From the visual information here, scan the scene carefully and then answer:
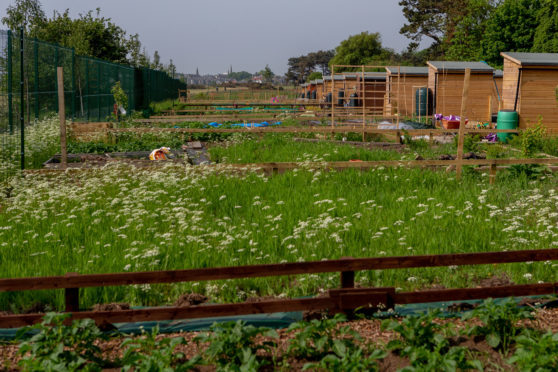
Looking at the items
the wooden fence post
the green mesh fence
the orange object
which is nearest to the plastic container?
the orange object

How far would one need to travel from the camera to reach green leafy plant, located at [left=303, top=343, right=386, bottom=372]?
12.5ft

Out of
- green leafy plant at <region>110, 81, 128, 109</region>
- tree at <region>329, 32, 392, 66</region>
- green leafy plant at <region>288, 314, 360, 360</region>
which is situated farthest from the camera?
tree at <region>329, 32, 392, 66</region>

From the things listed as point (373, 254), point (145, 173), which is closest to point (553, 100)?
point (145, 173)

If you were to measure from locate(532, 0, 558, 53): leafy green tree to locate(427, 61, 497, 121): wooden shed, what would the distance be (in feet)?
58.2

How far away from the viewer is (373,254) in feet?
21.3

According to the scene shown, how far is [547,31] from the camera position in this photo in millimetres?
45375

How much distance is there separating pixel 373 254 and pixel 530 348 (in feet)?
8.16

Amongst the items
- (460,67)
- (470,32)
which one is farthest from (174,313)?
(470,32)

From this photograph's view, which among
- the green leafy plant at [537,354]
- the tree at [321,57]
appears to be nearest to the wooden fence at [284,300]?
the green leafy plant at [537,354]

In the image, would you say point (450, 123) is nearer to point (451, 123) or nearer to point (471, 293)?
point (451, 123)

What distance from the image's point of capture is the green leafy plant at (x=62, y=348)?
3.86 metres

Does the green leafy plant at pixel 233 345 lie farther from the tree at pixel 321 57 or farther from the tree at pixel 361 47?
the tree at pixel 321 57

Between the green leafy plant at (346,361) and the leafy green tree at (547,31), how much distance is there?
44.4 m

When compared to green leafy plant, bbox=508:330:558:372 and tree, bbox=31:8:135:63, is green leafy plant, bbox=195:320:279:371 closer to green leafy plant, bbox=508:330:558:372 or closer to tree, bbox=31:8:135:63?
green leafy plant, bbox=508:330:558:372
